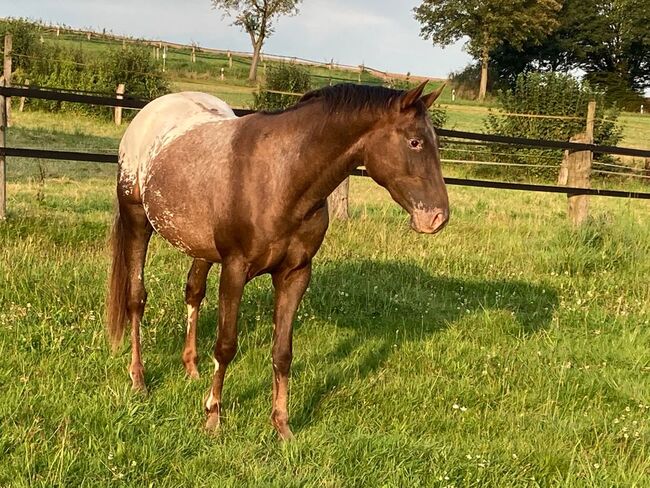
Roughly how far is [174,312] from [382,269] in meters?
2.22

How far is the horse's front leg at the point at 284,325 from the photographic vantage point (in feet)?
10.2

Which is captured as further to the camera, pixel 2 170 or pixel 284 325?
pixel 2 170

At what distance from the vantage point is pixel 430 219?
2.55 meters

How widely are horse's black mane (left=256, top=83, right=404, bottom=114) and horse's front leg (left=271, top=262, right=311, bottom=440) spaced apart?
0.81 m

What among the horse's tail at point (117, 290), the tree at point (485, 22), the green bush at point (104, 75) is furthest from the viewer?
the tree at point (485, 22)

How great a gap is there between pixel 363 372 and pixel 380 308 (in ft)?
4.12

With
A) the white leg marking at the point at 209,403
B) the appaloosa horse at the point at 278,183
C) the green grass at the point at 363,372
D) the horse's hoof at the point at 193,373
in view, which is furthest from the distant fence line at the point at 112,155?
the white leg marking at the point at 209,403

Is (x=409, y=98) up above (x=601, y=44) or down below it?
below

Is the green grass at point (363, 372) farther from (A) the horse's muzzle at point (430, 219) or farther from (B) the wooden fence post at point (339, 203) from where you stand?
(A) the horse's muzzle at point (430, 219)

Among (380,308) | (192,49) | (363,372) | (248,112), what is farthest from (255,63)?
(363,372)

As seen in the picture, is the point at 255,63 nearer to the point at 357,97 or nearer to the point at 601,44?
the point at 601,44

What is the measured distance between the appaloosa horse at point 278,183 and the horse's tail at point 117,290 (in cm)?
27

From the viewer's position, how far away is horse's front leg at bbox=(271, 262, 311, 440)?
3.10m

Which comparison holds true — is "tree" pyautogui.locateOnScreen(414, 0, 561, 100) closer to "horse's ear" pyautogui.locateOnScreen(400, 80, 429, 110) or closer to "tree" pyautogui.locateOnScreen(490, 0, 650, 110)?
"tree" pyautogui.locateOnScreen(490, 0, 650, 110)
